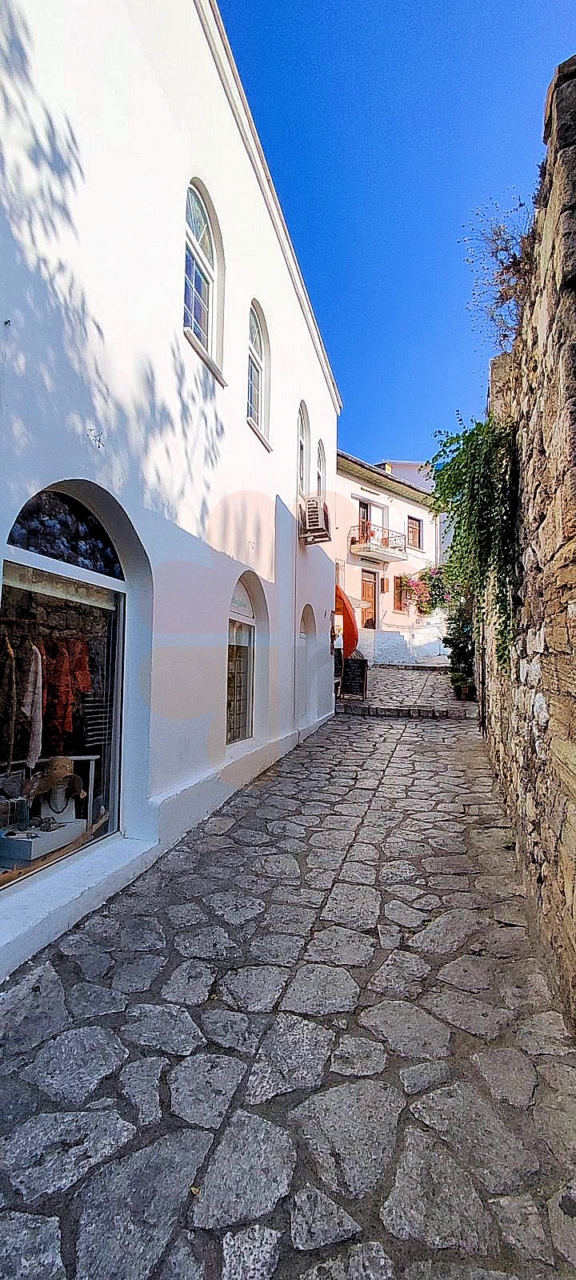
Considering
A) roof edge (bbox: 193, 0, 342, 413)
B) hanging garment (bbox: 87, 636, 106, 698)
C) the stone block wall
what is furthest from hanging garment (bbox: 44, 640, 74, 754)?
roof edge (bbox: 193, 0, 342, 413)

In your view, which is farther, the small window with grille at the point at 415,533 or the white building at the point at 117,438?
the small window with grille at the point at 415,533

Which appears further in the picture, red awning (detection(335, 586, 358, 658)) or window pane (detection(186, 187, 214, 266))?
red awning (detection(335, 586, 358, 658))

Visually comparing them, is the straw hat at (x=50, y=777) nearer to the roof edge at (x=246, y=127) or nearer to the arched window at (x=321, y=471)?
the roof edge at (x=246, y=127)

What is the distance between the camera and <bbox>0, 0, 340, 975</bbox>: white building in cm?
306

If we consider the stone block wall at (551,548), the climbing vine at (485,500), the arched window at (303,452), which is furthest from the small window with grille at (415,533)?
the stone block wall at (551,548)

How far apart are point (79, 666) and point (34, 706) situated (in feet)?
1.56

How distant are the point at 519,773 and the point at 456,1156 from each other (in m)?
2.91

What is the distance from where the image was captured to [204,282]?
579 cm

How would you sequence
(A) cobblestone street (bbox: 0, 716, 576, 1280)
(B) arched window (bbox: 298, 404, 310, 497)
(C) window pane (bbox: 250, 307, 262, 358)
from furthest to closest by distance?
(B) arched window (bbox: 298, 404, 310, 497) < (C) window pane (bbox: 250, 307, 262, 358) < (A) cobblestone street (bbox: 0, 716, 576, 1280)

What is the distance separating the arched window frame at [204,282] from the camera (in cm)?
537

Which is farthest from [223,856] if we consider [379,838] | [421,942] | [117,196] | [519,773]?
[117,196]

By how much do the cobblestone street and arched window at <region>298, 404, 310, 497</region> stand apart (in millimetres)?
7495

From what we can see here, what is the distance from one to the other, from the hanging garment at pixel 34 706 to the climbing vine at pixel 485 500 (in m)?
3.24

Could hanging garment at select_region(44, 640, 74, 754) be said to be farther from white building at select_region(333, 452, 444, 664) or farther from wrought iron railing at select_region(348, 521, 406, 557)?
wrought iron railing at select_region(348, 521, 406, 557)
